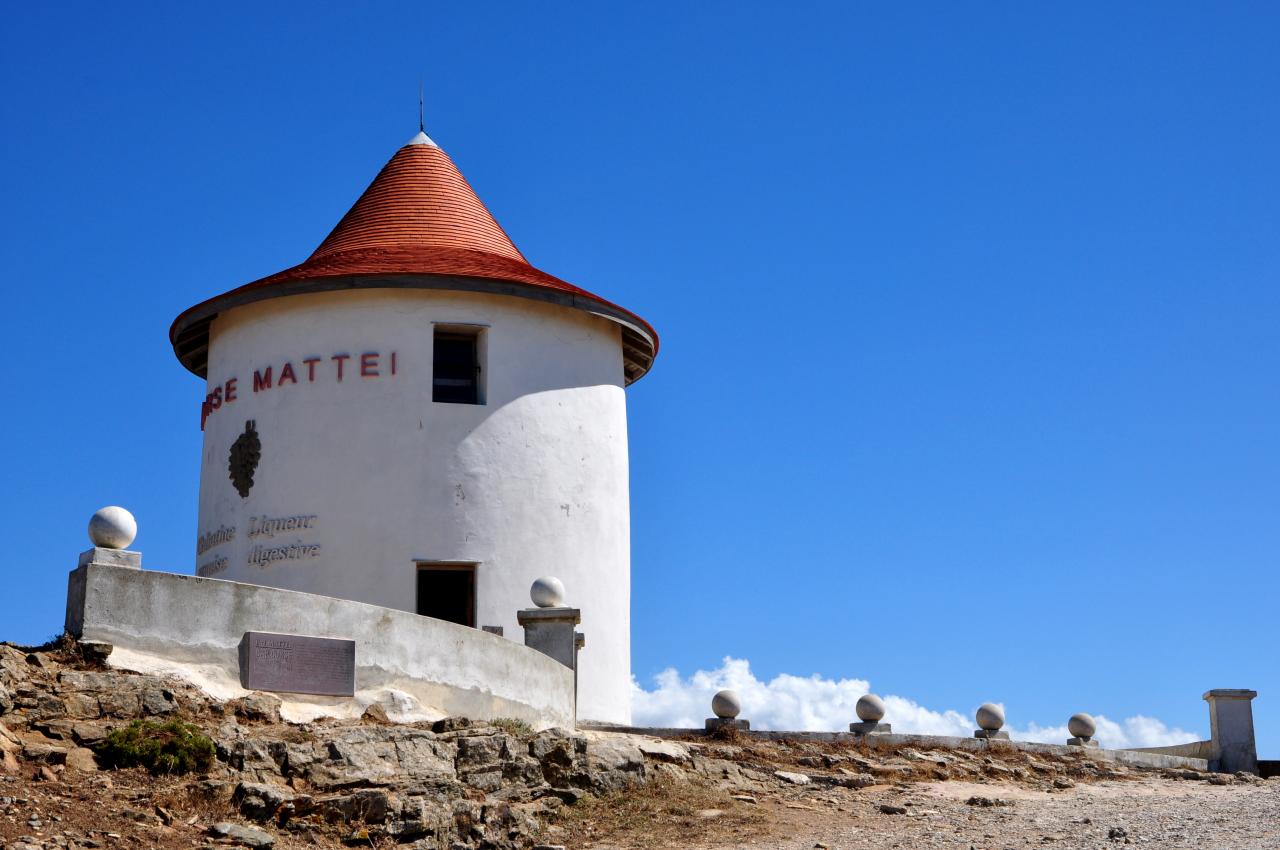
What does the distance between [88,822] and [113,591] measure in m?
2.90

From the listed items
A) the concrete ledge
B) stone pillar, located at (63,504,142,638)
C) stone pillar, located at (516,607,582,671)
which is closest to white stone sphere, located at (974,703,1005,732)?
the concrete ledge

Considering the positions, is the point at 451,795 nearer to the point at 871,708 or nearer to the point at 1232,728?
the point at 871,708

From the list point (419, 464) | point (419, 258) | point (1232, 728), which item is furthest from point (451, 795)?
point (1232, 728)

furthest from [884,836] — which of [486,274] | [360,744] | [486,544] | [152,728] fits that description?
[486,274]

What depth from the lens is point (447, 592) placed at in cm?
2388

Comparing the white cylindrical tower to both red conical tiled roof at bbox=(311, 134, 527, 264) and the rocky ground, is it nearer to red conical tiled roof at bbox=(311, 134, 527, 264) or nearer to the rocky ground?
red conical tiled roof at bbox=(311, 134, 527, 264)

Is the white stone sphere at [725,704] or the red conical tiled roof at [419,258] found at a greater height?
the red conical tiled roof at [419,258]

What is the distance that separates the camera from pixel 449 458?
23375 millimetres

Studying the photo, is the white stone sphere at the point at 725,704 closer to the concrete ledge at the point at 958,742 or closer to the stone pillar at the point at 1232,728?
the concrete ledge at the point at 958,742

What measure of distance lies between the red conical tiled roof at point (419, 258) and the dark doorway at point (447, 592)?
403cm

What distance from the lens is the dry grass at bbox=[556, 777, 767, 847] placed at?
15156 millimetres

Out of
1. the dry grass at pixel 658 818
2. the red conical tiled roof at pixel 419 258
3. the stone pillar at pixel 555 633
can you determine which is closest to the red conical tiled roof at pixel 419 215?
the red conical tiled roof at pixel 419 258

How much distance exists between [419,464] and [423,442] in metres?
0.32

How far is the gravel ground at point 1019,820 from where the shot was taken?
596 inches
